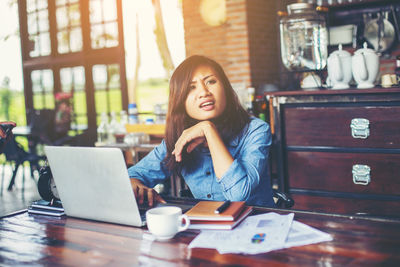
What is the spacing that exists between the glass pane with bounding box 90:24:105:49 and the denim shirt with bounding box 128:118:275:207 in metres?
4.58

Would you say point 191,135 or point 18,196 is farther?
point 18,196

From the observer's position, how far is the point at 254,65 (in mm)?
4520

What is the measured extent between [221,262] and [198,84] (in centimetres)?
91

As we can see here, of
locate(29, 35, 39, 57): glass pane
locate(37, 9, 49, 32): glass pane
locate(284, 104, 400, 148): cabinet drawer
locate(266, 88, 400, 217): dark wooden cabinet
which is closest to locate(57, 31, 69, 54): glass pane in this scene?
locate(37, 9, 49, 32): glass pane

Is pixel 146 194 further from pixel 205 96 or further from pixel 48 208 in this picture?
pixel 205 96

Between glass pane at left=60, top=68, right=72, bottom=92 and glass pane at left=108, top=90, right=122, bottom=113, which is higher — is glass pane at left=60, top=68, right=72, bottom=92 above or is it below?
above

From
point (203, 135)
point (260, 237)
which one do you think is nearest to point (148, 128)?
point (203, 135)

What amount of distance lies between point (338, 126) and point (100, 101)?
4.15m

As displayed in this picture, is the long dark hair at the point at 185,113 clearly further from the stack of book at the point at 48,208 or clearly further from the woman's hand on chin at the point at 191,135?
the stack of book at the point at 48,208

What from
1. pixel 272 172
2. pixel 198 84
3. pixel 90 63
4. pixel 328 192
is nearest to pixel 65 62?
pixel 90 63

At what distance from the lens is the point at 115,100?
6059 millimetres

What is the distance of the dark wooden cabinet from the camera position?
2.64 metres

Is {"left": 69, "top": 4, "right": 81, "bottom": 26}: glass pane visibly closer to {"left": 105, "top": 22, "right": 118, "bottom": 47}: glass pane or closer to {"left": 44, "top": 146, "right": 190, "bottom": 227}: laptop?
{"left": 105, "top": 22, "right": 118, "bottom": 47}: glass pane

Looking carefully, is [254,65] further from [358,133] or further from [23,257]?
[23,257]
